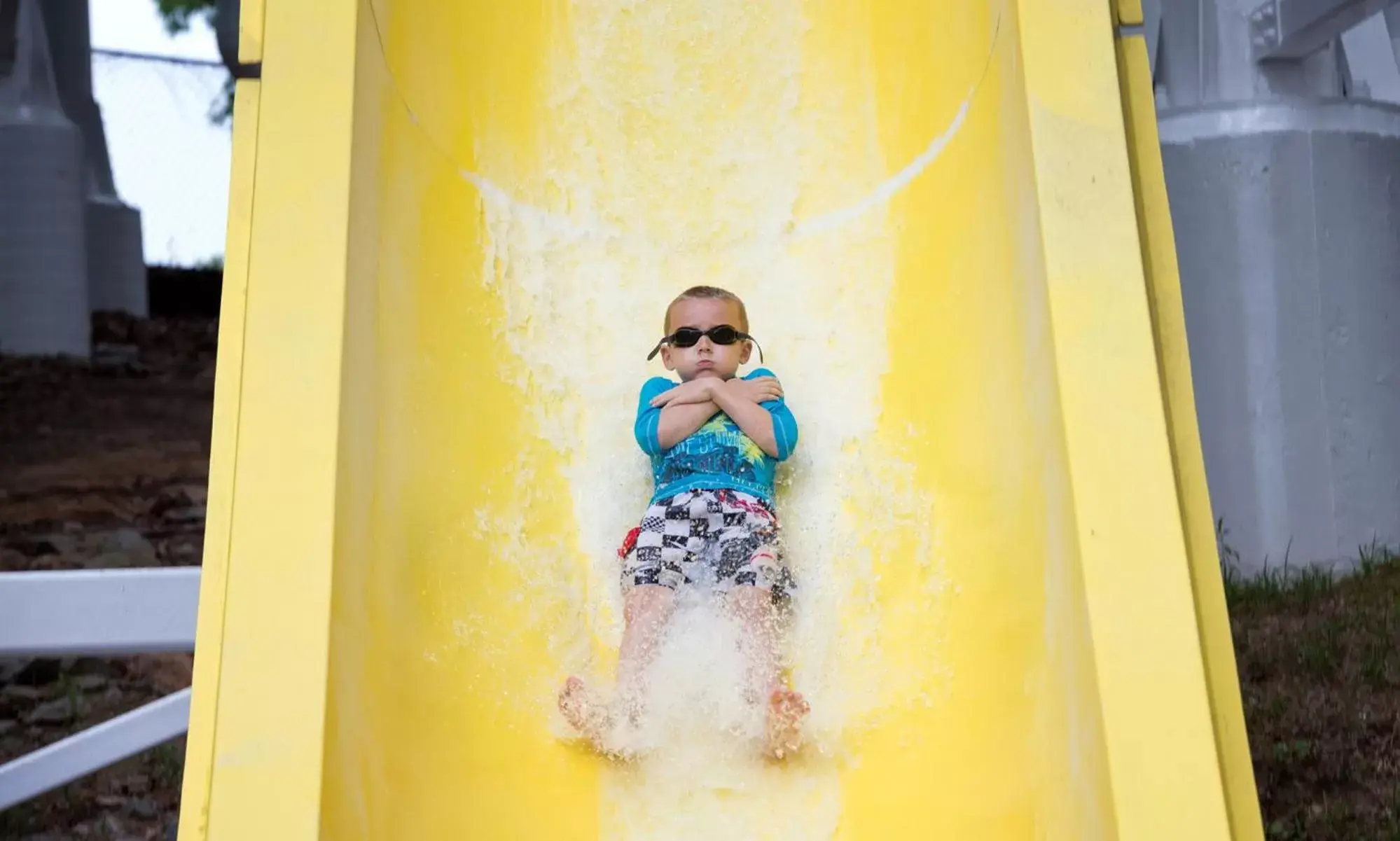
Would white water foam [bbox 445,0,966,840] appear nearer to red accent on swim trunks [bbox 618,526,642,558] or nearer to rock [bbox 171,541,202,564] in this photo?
red accent on swim trunks [bbox 618,526,642,558]

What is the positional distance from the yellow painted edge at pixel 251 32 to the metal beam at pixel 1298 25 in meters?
2.55

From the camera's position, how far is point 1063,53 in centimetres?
169

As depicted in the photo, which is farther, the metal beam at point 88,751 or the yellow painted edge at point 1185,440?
the metal beam at point 88,751

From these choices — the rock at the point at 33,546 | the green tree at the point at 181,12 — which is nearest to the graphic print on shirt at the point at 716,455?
the rock at the point at 33,546

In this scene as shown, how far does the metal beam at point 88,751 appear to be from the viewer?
1.96m

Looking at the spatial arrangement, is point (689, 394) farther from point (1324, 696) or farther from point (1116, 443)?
point (1324, 696)

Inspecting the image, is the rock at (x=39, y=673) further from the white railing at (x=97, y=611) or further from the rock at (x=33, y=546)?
the white railing at (x=97, y=611)

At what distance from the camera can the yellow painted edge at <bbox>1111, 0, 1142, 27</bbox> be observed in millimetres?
1742

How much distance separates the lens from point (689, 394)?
2.15m

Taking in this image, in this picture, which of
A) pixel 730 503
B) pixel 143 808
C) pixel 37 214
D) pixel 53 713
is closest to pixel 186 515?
pixel 53 713

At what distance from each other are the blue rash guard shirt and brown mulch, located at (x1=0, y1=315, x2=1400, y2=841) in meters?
1.07

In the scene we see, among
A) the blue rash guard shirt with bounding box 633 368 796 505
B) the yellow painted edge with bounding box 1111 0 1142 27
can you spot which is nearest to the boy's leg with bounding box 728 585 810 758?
the blue rash guard shirt with bounding box 633 368 796 505

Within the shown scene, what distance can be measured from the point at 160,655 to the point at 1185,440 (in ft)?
10.2

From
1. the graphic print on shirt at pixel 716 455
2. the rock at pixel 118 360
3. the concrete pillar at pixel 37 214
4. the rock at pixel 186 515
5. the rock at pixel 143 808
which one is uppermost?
the concrete pillar at pixel 37 214
